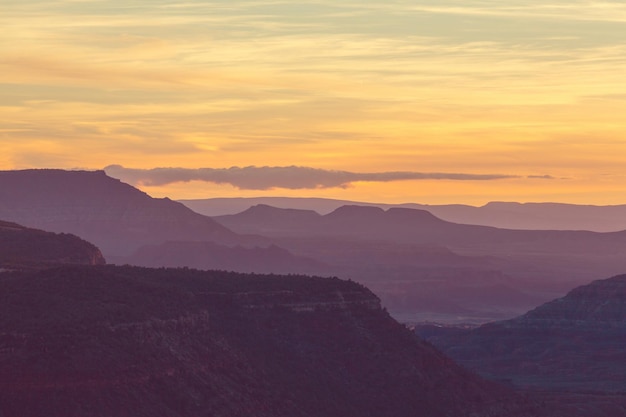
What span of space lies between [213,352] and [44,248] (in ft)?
129

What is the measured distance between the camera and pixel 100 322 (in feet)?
358

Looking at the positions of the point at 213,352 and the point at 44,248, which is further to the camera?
the point at 44,248

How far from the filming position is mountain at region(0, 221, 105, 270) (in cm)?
15062

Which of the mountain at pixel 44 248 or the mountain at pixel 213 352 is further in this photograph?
the mountain at pixel 44 248

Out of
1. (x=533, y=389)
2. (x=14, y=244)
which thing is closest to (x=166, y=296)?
(x=14, y=244)

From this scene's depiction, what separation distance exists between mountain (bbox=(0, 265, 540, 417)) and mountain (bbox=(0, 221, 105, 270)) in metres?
15.5

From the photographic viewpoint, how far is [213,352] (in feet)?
388

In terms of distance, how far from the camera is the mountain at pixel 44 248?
151 meters

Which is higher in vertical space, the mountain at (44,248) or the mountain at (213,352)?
the mountain at (44,248)

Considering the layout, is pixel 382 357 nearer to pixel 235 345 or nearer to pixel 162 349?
pixel 235 345

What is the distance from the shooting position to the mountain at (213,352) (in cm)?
10312

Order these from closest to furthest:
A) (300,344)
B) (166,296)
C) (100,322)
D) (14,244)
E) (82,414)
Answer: (82,414), (100,322), (166,296), (300,344), (14,244)

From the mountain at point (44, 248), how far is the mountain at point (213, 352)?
50.8ft

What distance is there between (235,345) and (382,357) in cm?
1378
